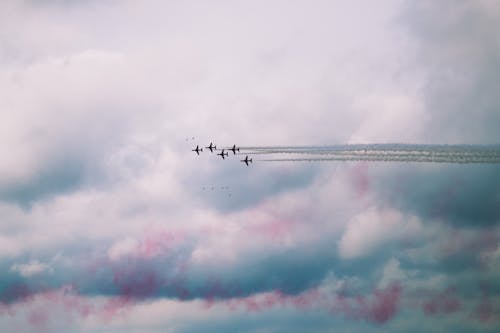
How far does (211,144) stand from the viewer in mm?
172000

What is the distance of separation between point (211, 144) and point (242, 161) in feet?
44.6

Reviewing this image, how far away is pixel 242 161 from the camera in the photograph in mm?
163000
